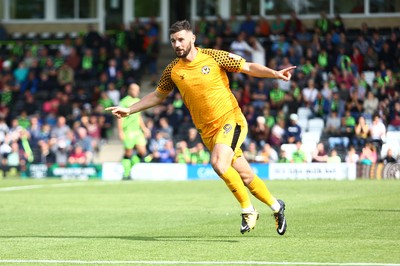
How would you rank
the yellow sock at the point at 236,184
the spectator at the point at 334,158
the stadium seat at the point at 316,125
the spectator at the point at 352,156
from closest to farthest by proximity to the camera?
the yellow sock at the point at 236,184 < the spectator at the point at 352,156 < the spectator at the point at 334,158 < the stadium seat at the point at 316,125

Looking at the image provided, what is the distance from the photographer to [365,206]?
16.5 meters

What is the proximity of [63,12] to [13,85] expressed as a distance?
5.87m

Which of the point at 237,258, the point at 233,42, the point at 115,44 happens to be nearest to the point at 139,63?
the point at 115,44

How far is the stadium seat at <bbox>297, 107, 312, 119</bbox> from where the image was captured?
31.0 metres

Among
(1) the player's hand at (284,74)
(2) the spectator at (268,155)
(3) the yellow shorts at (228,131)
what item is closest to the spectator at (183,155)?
(2) the spectator at (268,155)

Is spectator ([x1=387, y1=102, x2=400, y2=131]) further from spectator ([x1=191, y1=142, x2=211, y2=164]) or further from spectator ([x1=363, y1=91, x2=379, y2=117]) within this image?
spectator ([x1=191, y1=142, x2=211, y2=164])

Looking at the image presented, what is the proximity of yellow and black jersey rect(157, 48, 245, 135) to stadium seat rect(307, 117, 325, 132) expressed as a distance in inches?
725

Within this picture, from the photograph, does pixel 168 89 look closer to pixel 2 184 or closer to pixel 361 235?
pixel 361 235

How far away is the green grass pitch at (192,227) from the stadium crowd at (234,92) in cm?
606

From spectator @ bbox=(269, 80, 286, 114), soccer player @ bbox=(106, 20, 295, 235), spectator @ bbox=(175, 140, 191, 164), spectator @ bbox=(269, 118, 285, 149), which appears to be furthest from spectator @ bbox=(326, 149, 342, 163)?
soccer player @ bbox=(106, 20, 295, 235)

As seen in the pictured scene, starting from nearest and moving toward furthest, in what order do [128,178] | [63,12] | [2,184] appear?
[2,184], [128,178], [63,12]

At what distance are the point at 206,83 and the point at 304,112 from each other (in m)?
19.3

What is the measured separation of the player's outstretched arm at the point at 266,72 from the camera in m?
11.5

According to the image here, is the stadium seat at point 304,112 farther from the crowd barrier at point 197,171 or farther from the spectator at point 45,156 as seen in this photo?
the spectator at point 45,156
